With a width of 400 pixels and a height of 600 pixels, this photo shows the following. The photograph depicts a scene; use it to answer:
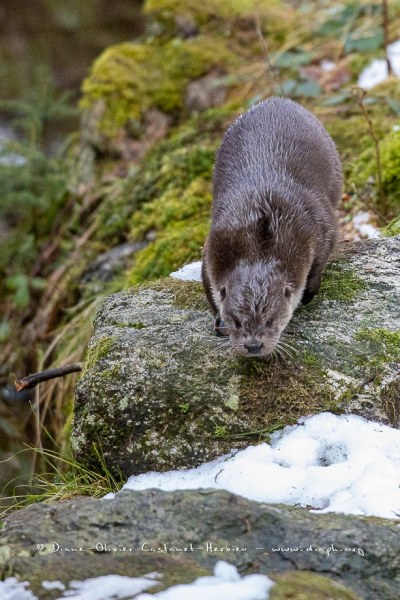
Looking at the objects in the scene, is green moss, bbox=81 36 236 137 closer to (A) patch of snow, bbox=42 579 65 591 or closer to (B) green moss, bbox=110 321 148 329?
(B) green moss, bbox=110 321 148 329

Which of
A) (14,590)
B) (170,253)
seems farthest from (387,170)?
(14,590)

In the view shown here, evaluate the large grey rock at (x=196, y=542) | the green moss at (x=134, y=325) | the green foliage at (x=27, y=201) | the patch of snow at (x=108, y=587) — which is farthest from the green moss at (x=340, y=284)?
the green foliage at (x=27, y=201)

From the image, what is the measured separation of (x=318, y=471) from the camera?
2.73m

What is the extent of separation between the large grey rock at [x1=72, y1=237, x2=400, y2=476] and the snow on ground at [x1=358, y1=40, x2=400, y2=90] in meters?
3.86

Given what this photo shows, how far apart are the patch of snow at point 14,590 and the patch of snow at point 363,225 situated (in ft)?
10.3

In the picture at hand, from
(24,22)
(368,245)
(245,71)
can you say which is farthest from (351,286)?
(24,22)

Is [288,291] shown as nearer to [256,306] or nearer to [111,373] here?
[256,306]

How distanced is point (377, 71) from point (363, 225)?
2.42 metres

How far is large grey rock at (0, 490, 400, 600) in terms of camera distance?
2.20 meters

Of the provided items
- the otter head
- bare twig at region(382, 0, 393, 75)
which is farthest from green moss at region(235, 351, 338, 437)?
bare twig at region(382, 0, 393, 75)

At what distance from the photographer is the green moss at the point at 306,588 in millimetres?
2053

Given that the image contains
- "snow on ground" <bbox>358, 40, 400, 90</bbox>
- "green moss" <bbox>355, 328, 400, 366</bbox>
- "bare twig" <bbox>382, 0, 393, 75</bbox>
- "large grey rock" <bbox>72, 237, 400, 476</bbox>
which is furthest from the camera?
"snow on ground" <bbox>358, 40, 400, 90</bbox>

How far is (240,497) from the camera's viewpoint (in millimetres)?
2420

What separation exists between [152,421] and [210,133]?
3853 mm
